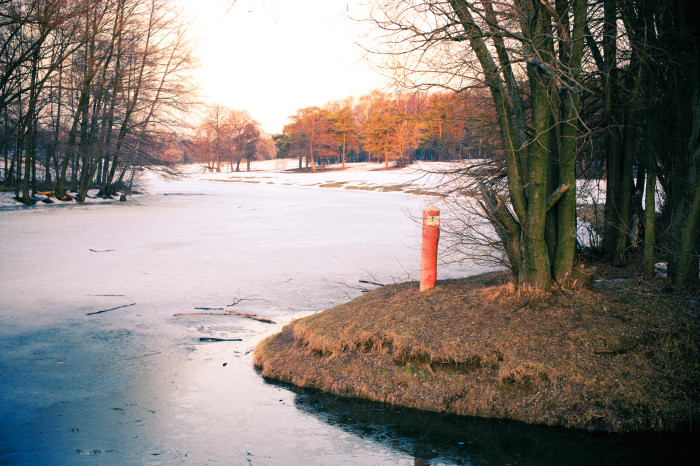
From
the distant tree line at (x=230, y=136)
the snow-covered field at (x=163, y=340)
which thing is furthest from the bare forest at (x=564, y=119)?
the distant tree line at (x=230, y=136)

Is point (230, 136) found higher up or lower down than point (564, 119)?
higher up

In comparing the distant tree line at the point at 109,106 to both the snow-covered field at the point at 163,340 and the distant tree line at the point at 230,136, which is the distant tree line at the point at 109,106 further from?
the distant tree line at the point at 230,136

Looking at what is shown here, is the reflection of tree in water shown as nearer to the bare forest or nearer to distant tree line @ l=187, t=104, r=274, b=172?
the bare forest

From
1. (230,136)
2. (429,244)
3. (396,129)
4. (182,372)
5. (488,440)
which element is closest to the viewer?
(488,440)

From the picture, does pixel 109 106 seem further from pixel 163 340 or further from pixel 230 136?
pixel 230 136

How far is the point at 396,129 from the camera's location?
31.5 metres

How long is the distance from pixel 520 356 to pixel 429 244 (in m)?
1.98

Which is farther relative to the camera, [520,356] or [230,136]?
[230,136]

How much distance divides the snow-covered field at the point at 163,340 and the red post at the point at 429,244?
2.68 feet

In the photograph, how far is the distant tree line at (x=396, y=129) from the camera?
7629 millimetres

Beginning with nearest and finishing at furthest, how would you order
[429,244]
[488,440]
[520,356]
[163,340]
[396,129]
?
[488,440], [520,356], [429,244], [163,340], [396,129]

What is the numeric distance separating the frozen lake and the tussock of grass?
0.98 ft

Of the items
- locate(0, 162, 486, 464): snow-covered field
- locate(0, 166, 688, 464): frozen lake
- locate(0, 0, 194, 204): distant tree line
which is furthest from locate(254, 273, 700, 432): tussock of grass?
locate(0, 0, 194, 204): distant tree line

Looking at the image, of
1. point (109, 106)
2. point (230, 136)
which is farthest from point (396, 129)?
point (230, 136)
